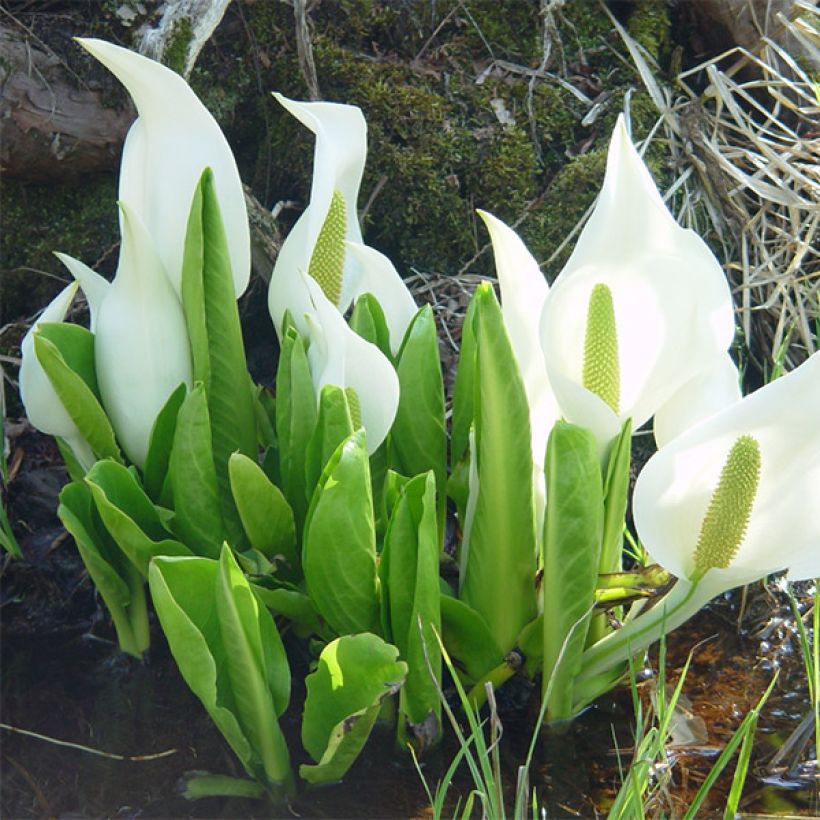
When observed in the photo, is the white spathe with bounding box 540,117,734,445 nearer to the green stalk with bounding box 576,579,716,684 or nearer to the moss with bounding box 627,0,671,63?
the green stalk with bounding box 576,579,716,684

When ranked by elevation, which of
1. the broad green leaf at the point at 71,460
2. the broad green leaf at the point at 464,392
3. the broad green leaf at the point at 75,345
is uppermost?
the broad green leaf at the point at 464,392

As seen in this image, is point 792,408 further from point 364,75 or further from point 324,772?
point 364,75

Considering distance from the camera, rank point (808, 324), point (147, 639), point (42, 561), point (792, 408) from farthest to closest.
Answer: point (808, 324), point (42, 561), point (147, 639), point (792, 408)

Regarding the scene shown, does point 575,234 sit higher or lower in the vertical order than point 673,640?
higher

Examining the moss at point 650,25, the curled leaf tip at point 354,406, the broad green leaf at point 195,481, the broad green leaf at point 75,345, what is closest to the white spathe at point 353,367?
the curled leaf tip at point 354,406

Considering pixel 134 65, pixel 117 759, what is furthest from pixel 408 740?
pixel 134 65

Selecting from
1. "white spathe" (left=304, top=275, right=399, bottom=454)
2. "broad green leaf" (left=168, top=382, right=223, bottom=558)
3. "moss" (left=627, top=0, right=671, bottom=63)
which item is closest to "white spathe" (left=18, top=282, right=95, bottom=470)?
"broad green leaf" (left=168, top=382, right=223, bottom=558)

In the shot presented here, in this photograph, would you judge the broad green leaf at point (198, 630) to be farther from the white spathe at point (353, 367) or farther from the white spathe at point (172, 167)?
the white spathe at point (172, 167)
